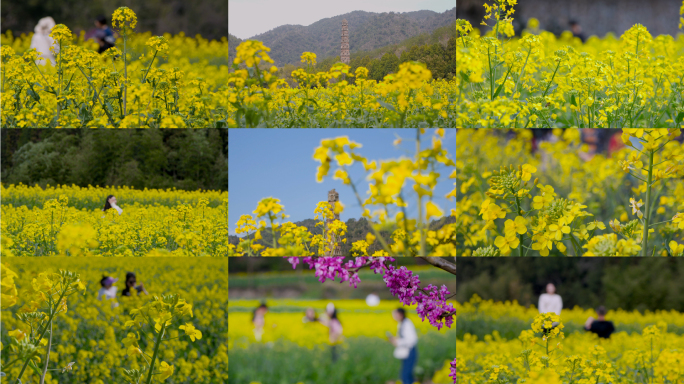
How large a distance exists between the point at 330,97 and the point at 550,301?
110 inches

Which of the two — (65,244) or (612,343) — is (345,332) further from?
(65,244)

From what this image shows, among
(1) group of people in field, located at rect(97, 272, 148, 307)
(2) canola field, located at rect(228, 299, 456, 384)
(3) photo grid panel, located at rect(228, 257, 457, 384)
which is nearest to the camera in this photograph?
(3) photo grid panel, located at rect(228, 257, 457, 384)

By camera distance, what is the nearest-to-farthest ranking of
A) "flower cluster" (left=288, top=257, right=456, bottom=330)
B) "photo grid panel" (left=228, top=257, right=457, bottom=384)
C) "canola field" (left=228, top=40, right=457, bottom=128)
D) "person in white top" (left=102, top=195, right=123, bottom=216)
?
1. "flower cluster" (left=288, top=257, right=456, bottom=330)
2. "photo grid panel" (left=228, top=257, right=457, bottom=384)
3. "canola field" (left=228, top=40, right=457, bottom=128)
4. "person in white top" (left=102, top=195, right=123, bottom=216)

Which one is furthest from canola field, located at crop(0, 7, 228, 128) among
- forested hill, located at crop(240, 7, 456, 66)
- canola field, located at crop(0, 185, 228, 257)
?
canola field, located at crop(0, 185, 228, 257)

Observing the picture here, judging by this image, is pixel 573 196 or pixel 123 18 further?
pixel 123 18

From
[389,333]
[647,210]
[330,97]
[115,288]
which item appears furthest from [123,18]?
[647,210]

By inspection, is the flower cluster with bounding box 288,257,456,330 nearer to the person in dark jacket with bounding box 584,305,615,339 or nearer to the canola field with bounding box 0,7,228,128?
the canola field with bounding box 0,7,228,128

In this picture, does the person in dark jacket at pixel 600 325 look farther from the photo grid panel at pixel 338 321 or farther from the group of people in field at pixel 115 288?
the group of people in field at pixel 115 288

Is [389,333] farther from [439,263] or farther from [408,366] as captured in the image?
[439,263]

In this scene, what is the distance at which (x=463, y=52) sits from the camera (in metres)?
3.87

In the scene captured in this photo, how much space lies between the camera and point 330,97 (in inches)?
169

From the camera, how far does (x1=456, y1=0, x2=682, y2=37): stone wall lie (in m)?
4.39

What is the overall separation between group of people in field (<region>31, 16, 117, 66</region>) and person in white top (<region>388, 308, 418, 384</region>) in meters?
3.58

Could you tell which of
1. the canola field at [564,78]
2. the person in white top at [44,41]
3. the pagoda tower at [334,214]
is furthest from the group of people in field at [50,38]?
the canola field at [564,78]
